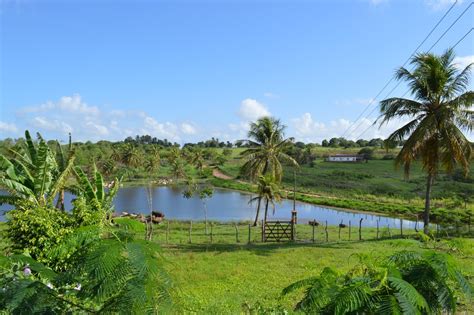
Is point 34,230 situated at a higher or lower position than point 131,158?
lower

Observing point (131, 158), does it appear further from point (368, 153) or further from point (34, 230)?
point (368, 153)

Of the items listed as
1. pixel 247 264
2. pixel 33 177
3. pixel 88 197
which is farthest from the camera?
pixel 247 264

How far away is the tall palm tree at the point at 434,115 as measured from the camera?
19.0 m

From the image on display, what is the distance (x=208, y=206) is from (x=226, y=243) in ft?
107

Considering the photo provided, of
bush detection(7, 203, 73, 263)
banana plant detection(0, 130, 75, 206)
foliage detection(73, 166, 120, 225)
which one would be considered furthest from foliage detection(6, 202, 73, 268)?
banana plant detection(0, 130, 75, 206)

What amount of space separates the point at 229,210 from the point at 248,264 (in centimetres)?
3547

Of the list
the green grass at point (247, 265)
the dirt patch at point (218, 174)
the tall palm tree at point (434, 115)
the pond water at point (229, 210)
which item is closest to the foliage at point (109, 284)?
the green grass at point (247, 265)

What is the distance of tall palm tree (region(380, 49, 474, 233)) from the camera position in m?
19.0

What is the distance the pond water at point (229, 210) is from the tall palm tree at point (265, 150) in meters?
10.3

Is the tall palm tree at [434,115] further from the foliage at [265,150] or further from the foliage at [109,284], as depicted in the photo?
the foliage at [109,284]

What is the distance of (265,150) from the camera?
97.8 feet

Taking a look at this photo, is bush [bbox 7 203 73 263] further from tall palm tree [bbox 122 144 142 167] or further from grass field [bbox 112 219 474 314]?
tall palm tree [bbox 122 144 142 167]

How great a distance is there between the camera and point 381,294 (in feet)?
8.37

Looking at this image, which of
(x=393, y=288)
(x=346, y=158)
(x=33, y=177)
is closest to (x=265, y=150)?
(x=33, y=177)
